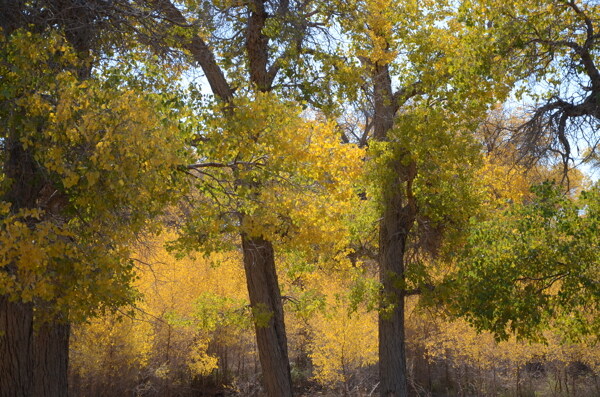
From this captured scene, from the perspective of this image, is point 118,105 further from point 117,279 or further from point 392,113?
point 392,113

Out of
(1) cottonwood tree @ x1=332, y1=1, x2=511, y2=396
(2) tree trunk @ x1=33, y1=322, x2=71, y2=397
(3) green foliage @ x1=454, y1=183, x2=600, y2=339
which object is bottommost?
(2) tree trunk @ x1=33, y1=322, x2=71, y2=397

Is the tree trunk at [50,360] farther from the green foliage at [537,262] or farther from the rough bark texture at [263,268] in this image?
the green foliage at [537,262]

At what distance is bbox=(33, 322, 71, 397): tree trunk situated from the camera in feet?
27.6

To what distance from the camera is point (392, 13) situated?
13758 mm

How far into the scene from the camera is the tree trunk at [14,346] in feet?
24.8

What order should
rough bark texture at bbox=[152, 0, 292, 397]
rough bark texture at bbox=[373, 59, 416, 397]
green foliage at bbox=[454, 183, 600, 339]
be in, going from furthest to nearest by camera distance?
rough bark texture at bbox=[373, 59, 416, 397]
rough bark texture at bbox=[152, 0, 292, 397]
green foliage at bbox=[454, 183, 600, 339]

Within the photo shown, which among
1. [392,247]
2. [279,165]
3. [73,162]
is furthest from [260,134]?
[392,247]

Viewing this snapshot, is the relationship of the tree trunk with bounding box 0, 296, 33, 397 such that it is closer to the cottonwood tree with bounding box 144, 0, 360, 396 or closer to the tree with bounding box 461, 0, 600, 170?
the cottonwood tree with bounding box 144, 0, 360, 396

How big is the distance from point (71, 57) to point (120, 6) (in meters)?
1.59

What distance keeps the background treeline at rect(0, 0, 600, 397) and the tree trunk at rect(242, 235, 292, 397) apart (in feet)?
0.12

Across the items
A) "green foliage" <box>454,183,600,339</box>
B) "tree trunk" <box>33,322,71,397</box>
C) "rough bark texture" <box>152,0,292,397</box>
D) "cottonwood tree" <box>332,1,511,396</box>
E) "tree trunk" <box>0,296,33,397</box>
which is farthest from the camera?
"cottonwood tree" <box>332,1,511,396</box>

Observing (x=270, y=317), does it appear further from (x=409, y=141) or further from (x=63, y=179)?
(x=63, y=179)

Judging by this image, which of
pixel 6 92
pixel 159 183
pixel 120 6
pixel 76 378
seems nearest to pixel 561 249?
pixel 159 183

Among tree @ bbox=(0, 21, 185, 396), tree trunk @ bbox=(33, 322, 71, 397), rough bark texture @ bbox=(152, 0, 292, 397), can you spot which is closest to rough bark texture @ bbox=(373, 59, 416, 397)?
rough bark texture @ bbox=(152, 0, 292, 397)
